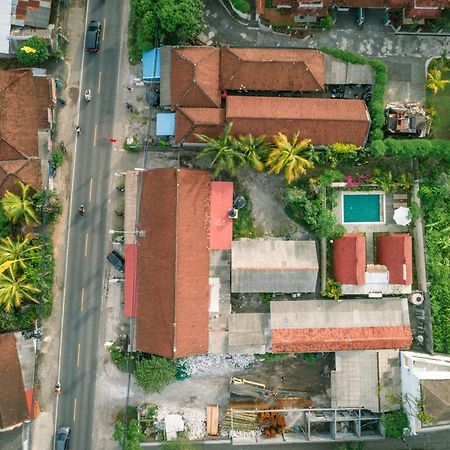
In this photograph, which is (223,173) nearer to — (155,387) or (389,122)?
(389,122)

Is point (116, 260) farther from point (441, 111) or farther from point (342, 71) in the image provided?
point (441, 111)

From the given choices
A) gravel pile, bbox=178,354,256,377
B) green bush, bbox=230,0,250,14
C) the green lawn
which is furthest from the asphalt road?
the green lawn

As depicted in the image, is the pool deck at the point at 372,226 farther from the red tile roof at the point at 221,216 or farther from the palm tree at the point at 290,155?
the red tile roof at the point at 221,216

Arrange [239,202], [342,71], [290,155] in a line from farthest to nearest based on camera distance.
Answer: [239,202], [342,71], [290,155]

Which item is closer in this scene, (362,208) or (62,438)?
(62,438)

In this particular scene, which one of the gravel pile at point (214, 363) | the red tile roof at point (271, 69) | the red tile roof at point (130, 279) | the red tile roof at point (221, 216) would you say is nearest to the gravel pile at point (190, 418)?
the gravel pile at point (214, 363)

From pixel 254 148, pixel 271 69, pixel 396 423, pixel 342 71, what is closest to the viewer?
pixel 254 148

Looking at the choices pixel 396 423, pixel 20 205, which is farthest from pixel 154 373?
pixel 396 423

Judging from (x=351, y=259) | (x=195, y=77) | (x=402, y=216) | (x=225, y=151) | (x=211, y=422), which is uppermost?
(x=195, y=77)
